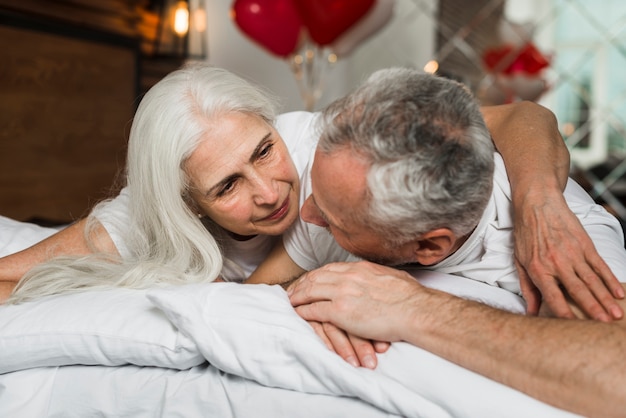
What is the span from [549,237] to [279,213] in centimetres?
63

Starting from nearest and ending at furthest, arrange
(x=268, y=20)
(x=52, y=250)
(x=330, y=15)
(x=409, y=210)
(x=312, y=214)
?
1. (x=409, y=210)
2. (x=312, y=214)
3. (x=52, y=250)
4. (x=330, y=15)
5. (x=268, y=20)

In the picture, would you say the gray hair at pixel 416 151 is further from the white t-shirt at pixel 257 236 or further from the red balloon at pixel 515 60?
the red balloon at pixel 515 60

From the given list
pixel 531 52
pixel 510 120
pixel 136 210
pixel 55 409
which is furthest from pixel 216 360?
pixel 531 52

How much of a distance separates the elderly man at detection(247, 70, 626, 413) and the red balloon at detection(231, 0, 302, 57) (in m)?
2.40

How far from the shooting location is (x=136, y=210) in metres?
1.55

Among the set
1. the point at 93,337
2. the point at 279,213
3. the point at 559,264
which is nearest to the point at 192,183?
the point at 279,213

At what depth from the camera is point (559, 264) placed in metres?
1.08

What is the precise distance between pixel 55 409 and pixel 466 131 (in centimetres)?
85

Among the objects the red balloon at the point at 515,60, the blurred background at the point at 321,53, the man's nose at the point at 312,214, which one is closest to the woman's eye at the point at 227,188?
the man's nose at the point at 312,214

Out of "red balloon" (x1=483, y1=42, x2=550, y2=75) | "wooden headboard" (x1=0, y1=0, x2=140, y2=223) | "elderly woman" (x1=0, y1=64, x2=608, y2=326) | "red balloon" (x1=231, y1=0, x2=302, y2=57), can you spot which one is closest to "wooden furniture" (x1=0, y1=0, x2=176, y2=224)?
"wooden headboard" (x1=0, y1=0, x2=140, y2=223)

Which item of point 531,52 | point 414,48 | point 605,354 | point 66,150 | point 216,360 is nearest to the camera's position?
point 605,354

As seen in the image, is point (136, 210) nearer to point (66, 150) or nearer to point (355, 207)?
point (355, 207)

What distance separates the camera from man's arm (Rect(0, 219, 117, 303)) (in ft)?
4.90

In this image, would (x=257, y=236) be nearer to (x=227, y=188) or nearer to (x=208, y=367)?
(x=227, y=188)
